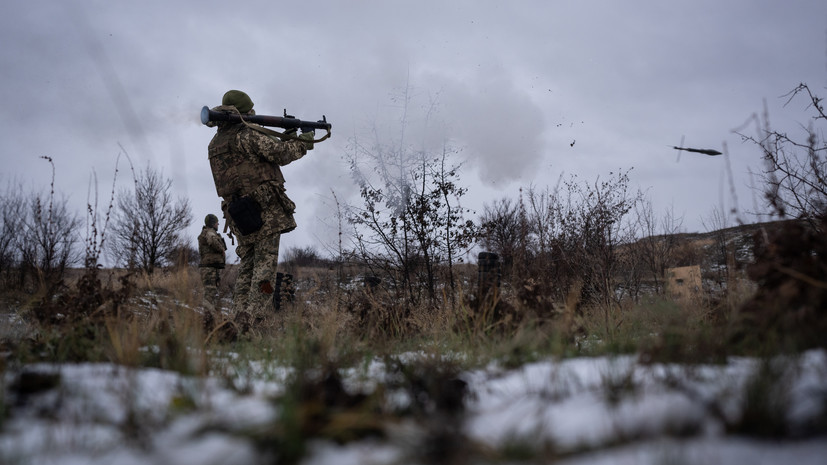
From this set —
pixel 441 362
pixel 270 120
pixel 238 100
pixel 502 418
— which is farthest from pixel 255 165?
pixel 502 418

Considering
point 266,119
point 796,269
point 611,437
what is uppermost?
point 266,119

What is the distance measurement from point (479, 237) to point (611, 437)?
15.6 ft

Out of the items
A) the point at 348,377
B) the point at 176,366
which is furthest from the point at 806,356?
the point at 176,366

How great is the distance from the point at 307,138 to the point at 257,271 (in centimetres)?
166

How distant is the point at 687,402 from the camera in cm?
141

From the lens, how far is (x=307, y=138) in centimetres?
548

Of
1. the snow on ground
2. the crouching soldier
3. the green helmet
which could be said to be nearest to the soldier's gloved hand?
the green helmet

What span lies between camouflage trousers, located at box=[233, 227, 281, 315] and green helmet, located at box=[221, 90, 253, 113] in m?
1.44

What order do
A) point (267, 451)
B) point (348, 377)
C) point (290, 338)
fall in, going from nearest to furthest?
point (267, 451) → point (348, 377) → point (290, 338)

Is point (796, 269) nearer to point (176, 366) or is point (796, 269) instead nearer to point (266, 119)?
point (176, 366)

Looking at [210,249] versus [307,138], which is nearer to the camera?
[307,138]

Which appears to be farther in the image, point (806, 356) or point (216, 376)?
point (216, 376)

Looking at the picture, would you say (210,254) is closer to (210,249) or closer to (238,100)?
(210,249)

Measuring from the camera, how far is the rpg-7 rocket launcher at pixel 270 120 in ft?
16.5
